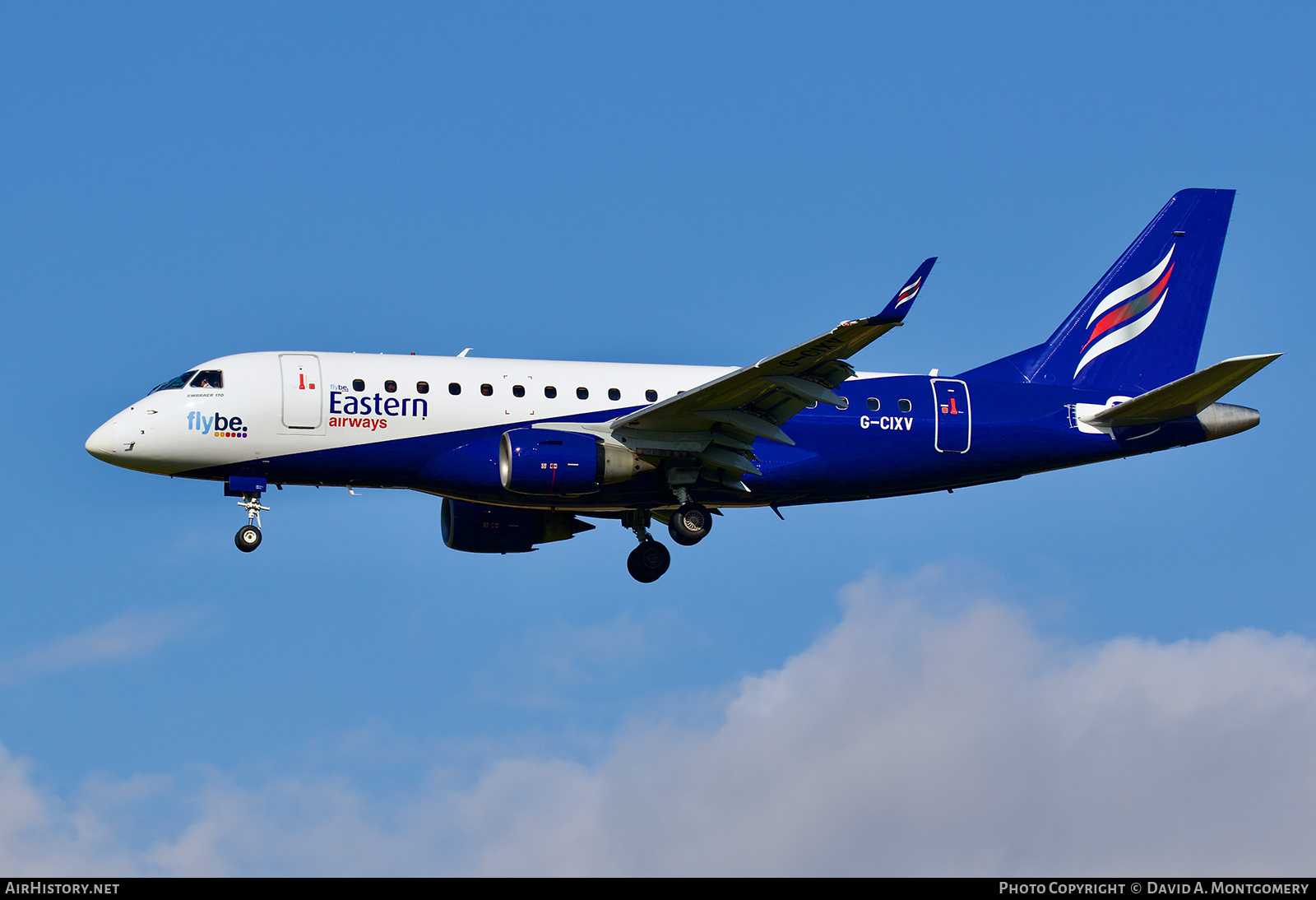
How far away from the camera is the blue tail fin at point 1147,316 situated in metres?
39.7

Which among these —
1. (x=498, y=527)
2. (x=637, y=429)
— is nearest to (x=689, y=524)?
(x=637, y=429)

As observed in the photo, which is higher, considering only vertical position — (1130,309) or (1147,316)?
(1130,309)

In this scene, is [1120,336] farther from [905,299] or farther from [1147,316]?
[905,299]

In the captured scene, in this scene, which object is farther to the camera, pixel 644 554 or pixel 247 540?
pixel 644 554

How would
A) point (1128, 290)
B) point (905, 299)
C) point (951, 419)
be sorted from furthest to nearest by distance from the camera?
1. point (1128, 290)
2. point (951, 419)
3. point (905, 299)

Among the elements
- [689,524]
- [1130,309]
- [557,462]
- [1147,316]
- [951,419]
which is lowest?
[689,524]

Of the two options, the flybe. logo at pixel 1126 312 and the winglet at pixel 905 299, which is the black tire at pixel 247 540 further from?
the flybe. logo at pixel 1126 312

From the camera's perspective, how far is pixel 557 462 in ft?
112

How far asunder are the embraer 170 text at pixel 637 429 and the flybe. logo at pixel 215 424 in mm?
45

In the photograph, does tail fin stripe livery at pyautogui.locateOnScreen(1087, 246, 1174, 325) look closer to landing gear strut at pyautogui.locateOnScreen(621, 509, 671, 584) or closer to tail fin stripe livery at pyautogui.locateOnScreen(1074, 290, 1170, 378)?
tail fin stripe livery at pyautogui.locateOnScreen(1074, 290, 1170, 378)

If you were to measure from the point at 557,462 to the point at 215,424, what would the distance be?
7.37m

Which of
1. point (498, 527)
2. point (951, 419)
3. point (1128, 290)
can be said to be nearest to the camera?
point (951, 419)
